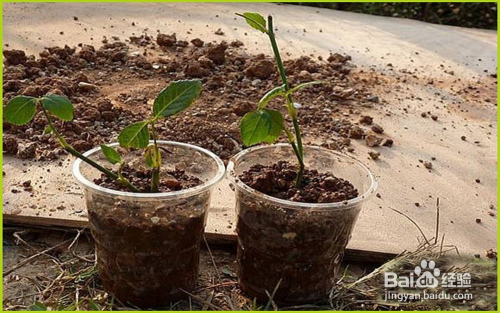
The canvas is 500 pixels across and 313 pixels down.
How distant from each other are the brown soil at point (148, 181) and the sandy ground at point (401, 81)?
1.42ft

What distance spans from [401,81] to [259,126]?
179cm

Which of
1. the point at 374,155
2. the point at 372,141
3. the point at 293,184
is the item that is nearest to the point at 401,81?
the point at 372,141

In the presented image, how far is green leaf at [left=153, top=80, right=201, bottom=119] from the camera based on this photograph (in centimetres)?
135

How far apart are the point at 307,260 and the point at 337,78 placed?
1553mm

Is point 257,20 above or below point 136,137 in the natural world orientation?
above

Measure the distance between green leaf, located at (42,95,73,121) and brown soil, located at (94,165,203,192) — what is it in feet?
0.56

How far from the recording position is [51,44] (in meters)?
2.95

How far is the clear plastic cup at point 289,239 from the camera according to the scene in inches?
53.7

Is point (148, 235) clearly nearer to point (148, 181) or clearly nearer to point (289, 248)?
point (148, 181)

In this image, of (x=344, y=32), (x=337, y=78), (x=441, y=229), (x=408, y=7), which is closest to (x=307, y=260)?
(x=441, y=229)

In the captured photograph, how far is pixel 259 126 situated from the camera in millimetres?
1321

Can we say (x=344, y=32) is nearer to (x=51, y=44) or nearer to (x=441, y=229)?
(x=51, y=44)

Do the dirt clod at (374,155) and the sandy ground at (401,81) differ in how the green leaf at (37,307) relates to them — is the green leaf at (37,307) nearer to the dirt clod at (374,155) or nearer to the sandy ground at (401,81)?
the sandy ground at (401,81)

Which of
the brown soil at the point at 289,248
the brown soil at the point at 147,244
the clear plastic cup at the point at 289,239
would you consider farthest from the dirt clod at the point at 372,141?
the brown soil at the point at 147,244
